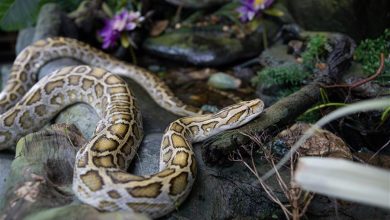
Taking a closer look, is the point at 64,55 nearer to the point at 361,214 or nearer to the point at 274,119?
the point at 274,119

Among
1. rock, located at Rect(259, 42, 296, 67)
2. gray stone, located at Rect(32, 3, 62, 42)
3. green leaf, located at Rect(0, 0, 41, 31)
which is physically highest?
green leaf, located at Rect(0, 0, 41, 31)

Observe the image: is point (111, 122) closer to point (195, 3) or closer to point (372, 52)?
point (372, 52)

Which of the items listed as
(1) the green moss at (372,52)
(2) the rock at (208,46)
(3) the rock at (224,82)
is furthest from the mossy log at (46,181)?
(1) the green moss at (372,52)

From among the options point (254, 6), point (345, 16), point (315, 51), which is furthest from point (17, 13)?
point (345, 16)

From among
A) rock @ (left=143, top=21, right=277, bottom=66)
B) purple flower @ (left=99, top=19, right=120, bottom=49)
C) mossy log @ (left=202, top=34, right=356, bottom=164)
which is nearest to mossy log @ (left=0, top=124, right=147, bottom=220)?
mossy log @ (left=202, top=34, right=356, bottom=164)

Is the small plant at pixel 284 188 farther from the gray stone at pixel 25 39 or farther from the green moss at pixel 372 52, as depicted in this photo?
the gray stone at pixel 25 39

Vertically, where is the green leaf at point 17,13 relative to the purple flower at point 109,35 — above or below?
above

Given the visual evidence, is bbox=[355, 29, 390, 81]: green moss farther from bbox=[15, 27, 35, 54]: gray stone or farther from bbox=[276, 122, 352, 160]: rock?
bbox=[15, 27, 35, 54]: gray stone
